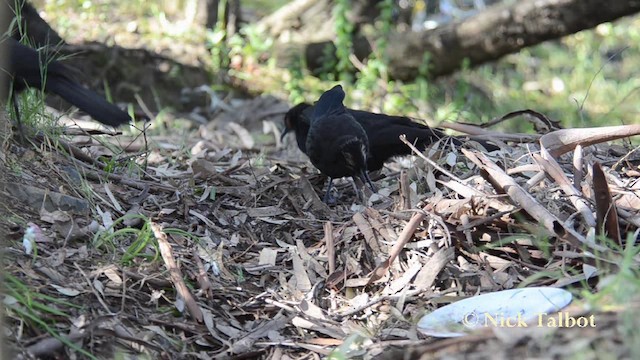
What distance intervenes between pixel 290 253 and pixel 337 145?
928 mm

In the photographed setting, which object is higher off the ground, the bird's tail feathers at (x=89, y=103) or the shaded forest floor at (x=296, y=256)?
the bird's tail feathers at (x=89, y=103)

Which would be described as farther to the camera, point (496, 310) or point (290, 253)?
point (290, 253)

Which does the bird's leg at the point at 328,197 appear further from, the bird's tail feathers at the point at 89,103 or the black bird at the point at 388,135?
the bird's tail feathers at the point at 89,103

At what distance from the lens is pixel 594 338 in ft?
7.08

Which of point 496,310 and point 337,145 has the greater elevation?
point 496,310

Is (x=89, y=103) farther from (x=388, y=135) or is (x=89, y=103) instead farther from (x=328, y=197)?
(x=388, y=135)

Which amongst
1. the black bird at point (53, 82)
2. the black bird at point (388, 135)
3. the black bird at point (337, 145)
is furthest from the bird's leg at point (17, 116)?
the black bird at point (388, 135)

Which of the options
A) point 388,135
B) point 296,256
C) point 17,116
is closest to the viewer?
point 296,256

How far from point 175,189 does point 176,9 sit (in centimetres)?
504

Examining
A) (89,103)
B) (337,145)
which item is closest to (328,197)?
(337,145)

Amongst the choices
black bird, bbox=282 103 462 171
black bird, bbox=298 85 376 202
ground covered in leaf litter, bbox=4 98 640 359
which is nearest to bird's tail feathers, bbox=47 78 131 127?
ground covered in leaf litter, bbox=4 98 640 359

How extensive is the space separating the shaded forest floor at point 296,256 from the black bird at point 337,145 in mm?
193

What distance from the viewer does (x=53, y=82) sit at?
4.08 meters

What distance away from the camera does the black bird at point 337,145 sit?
14.0 feet
